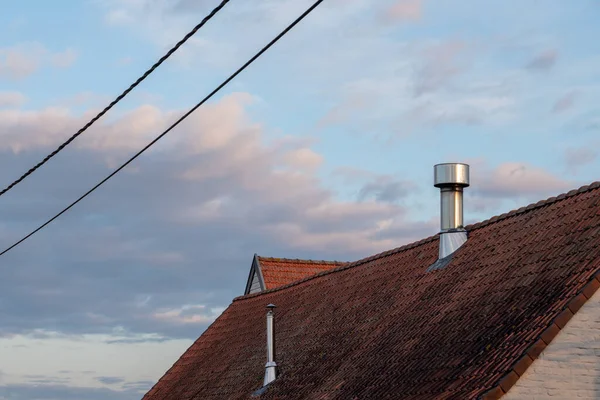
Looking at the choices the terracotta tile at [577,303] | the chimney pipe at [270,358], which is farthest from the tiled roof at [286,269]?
the terracotta tile at [577,303]

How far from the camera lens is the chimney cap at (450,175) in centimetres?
2022

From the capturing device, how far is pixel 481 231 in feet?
64.9

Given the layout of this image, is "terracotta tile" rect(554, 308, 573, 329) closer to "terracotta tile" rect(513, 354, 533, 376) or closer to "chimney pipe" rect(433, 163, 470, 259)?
"terracotta tile" rect(513, 354, 533, 376)

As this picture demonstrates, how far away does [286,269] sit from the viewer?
3544cm

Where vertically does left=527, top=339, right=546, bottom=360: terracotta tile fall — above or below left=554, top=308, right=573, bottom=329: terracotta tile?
below

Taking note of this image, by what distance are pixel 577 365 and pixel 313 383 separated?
646cm

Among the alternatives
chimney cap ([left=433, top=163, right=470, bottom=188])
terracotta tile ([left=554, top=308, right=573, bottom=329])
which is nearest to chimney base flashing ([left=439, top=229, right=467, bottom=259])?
chimney cap ([left=433, top=163, right=470, bottom=188])

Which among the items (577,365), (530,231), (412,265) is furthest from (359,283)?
(577,365)

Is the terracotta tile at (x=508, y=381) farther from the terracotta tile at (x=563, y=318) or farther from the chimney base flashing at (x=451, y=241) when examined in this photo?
the chimney base flashing at (x=451, y=241)

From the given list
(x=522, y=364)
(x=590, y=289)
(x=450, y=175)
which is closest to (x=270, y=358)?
(x=450, y=175)

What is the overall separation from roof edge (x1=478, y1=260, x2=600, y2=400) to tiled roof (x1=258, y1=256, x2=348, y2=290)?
21.1 meters

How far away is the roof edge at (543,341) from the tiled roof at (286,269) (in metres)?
21.1

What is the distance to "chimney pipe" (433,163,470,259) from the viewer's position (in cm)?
2011

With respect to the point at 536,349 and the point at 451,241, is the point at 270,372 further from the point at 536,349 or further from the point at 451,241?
the point at 536,349
